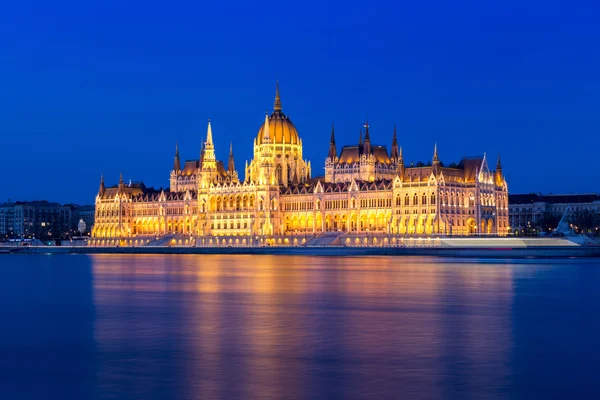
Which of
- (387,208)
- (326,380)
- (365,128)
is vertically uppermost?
(365,128)

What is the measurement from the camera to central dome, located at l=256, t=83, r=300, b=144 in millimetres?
159375

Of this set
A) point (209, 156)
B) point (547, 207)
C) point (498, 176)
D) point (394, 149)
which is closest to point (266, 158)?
point (209, 156)

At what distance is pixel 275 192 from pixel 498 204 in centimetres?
3372

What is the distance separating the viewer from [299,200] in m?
149

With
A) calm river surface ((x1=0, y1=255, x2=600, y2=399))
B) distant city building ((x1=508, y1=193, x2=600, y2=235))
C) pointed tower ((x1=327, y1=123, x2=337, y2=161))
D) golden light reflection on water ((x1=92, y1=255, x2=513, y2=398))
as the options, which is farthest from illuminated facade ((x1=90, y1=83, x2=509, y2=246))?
calm river surface ((x1=0, y1=255, x2=600, y2=399))

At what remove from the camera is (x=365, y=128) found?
487 feet

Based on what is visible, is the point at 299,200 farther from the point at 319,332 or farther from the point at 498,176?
the point at 319,332

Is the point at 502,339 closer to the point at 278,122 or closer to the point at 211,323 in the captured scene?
the point at 211,323

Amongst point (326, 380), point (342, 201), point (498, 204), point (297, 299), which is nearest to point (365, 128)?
point (342, 201)

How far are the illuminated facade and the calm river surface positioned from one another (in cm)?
8584

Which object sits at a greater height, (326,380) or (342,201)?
(342,201)

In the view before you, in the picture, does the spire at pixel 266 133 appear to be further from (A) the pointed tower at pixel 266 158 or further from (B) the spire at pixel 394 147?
(B) the spire at pixel 394 147

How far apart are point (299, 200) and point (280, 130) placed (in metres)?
16.6

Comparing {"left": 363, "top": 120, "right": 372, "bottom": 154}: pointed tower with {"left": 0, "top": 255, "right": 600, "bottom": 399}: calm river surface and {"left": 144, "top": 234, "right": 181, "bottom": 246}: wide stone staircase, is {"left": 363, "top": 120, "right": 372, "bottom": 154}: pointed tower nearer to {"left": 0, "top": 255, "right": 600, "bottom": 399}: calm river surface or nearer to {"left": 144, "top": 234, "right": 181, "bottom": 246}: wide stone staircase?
{"left": 144, "top": 234, "right": 181, "bottom": 246}: wide stone staircase
